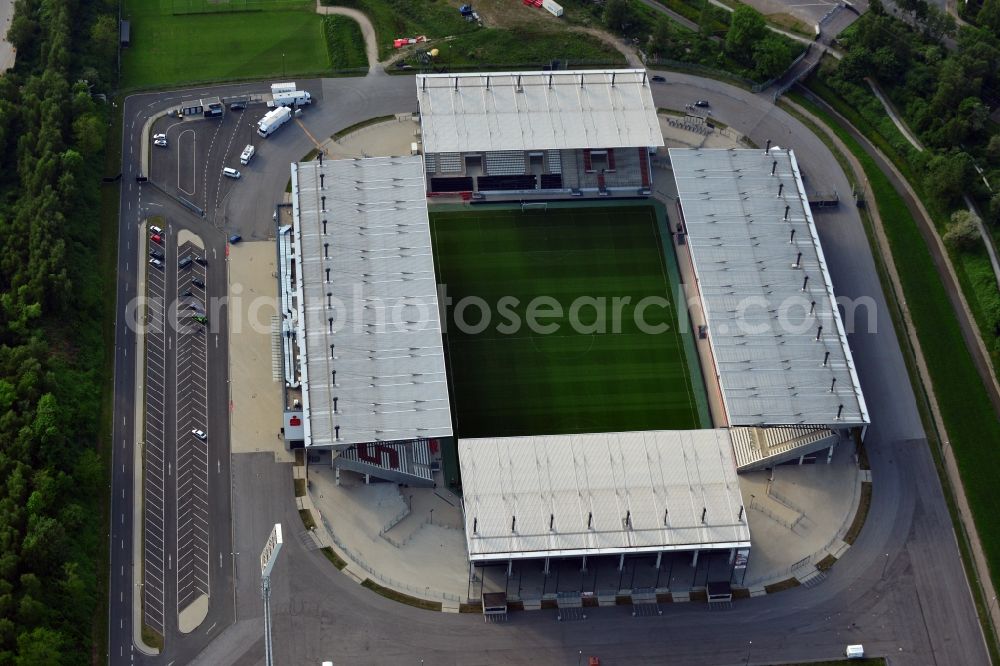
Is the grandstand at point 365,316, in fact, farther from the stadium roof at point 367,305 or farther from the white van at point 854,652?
the white van at point 854,652

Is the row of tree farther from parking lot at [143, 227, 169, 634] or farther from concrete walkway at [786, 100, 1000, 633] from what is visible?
concrete walkway at [786, 100, 1000, 633]

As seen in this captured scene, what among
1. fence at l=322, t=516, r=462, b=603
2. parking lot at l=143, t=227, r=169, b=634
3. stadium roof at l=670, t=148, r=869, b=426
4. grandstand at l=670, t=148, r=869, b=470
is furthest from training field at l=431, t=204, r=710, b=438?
parking lot at l=143, t=227, r=169, b=634

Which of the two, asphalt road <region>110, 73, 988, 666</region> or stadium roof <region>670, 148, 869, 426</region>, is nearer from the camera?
asphalt road <region>110, 73, 988, 666</region>

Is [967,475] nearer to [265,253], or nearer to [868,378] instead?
[868,378]

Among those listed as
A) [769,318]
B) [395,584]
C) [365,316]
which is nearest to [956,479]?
[769,318]

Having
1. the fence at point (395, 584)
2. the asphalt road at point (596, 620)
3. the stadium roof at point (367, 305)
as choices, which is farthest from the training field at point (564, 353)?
the asphalt road at point (596, 620)

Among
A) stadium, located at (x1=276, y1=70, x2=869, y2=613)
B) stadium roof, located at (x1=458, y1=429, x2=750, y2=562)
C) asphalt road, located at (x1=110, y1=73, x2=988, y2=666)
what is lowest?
asphalt road, located at (x1=110, y1=73, x2=988, y2=666)

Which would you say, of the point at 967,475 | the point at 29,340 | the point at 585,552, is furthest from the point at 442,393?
the point at 967,475

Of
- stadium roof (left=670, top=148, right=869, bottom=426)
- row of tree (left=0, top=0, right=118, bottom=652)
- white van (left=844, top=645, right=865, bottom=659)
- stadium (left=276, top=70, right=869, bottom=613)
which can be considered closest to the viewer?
row of tree (left=0, top=0, right=118, bottom=652)
